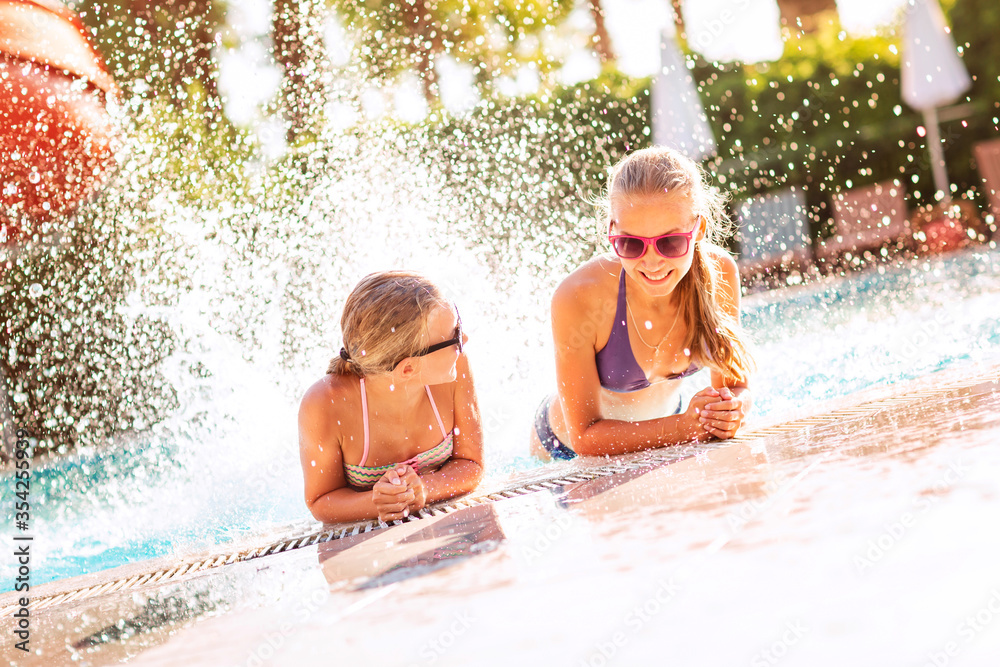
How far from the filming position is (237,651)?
3.73 ft

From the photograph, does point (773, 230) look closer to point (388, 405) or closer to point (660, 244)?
point (660, 244)

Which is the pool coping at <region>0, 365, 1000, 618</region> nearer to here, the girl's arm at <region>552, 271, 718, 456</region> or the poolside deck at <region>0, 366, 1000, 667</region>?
the poolside deck at <region>0, 366, 1000, 667</region>

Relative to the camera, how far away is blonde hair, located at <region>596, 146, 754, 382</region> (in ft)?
8.21

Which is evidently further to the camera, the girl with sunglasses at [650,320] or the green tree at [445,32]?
the green tree at [445,32]

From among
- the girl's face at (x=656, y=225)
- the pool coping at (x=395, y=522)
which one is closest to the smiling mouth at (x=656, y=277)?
the girl's face at (x=656, y=225)

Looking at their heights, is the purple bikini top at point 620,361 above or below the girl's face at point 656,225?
below

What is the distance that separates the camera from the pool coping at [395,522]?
187 cm

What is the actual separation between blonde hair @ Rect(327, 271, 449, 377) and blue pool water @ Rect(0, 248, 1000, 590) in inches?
23.6

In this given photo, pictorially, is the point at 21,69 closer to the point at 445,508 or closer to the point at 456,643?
the point at 445,508

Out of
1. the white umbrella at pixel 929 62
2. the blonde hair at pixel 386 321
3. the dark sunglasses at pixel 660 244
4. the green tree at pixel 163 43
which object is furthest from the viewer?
the white umbrella at pixel 929 62

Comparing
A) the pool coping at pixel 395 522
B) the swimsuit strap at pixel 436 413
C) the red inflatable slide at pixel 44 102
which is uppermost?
the red inflatable slide at pixel 44 102

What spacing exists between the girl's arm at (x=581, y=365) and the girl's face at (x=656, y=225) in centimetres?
22

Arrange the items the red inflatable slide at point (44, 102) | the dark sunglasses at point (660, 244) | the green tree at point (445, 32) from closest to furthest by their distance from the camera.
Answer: the dark sunglasses at point (660, 244) < the red inflatable slide at point (44, 102) < the green tree at point (445, 32)

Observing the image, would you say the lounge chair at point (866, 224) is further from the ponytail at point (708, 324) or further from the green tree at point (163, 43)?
the ponytail at point (708, 324)
